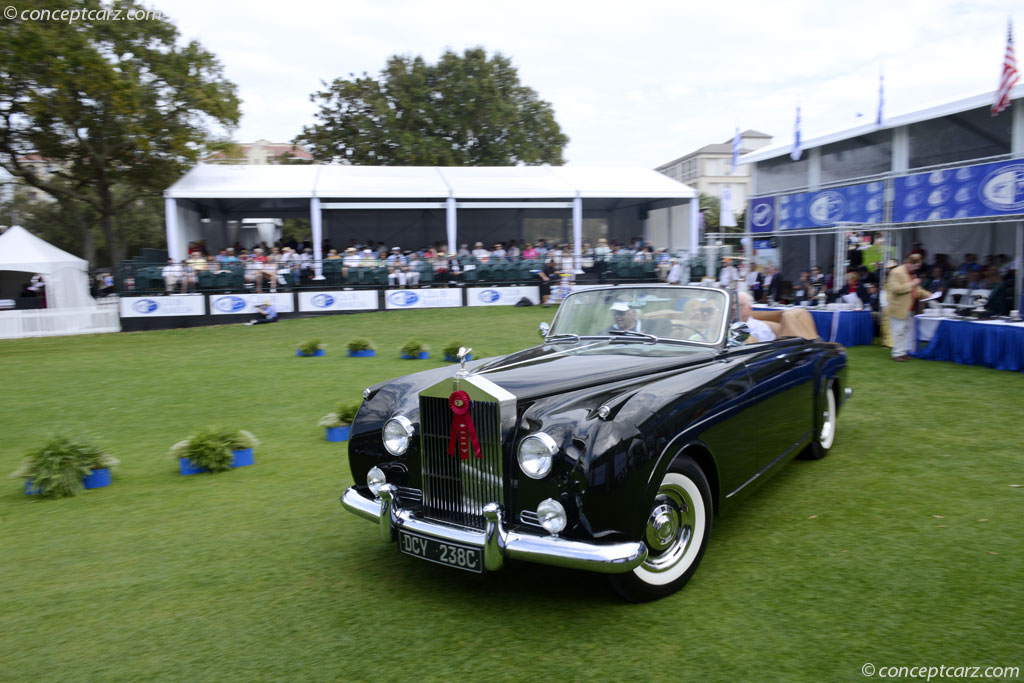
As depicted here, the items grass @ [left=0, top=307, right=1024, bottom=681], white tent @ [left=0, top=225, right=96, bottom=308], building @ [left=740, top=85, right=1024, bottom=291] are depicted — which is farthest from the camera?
white tent @ [left=0, top=225, right=96, bottom=308]

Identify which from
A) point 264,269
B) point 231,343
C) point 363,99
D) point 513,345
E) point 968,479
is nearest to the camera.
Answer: point 968,479

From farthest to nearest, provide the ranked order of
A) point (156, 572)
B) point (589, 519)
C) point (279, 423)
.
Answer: point (279, 423) < point (156, 572) < point (589, 519)

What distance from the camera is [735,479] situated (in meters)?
4.11

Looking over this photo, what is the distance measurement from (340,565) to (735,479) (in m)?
2.52

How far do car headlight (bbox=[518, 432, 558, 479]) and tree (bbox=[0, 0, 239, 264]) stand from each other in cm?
2711

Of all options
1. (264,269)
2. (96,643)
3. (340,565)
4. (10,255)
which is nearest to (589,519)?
(340,565)

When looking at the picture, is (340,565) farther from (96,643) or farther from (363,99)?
(363,99)

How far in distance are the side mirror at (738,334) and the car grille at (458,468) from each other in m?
2.14

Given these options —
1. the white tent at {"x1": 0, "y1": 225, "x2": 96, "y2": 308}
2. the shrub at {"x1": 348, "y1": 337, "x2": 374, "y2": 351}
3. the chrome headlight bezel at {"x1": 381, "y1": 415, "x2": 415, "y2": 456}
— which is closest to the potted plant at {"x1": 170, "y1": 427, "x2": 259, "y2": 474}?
the chrome headlight bezel at {"x1": 381, "y1": 415, "x2": 415, "y2": 456}

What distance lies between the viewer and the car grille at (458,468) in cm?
342

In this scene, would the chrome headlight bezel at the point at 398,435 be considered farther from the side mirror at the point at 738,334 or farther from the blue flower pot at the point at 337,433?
the blue flower pot at the point at 337,433

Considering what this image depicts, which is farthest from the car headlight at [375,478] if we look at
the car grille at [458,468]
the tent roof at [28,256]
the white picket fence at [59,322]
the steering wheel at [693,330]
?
the tent roof at [28,256]

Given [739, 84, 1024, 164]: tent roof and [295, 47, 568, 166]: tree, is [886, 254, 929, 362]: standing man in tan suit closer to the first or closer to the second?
[739, 84, 1024, 164]: tent roof

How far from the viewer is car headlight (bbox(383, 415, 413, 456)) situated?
12.4ft
